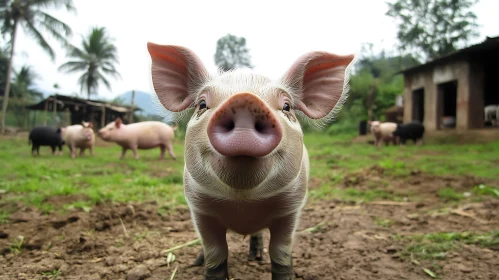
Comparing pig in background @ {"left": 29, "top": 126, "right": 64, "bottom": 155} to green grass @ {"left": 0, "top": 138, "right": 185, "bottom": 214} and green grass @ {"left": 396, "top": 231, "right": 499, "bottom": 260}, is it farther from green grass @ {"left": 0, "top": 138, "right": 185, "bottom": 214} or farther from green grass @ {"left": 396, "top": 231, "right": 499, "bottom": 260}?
green grass @ {"left": 396, "top": 231, "right": 499, "bottom": 260}

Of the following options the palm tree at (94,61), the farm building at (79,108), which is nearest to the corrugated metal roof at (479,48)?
the farm building at (79,108)

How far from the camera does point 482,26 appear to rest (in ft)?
107

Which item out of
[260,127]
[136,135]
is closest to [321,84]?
[260,127]

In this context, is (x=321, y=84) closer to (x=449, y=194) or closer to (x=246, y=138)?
(x=246, y=138)

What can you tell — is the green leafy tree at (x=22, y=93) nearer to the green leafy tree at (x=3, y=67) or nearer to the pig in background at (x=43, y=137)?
the green leafy tree at (x=3, y=67)

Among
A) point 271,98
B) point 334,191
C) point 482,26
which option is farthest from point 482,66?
point 482,26

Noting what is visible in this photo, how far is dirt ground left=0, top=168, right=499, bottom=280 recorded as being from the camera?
8.23 feet

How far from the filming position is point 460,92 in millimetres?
14344

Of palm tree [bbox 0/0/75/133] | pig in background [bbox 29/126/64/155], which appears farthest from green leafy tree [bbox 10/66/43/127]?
pig in background [bbox 29/126/64/155]

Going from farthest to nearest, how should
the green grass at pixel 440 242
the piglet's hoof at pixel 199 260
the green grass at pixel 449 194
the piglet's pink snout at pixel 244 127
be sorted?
1. the green grass at pixel 449 194
2. the green grass at pixel 440 242
3. the piglet's hoof at pixel 199 260
4. the piglet's pink snout at pixel 244 127

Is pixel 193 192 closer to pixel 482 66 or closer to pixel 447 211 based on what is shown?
pixel 447 211

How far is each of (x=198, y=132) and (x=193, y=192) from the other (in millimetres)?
429

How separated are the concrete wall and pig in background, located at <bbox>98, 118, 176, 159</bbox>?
11.8 metres

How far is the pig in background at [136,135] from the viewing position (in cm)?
1096
